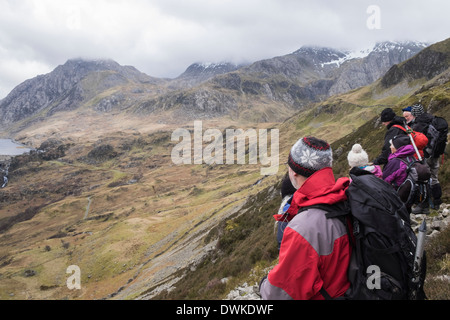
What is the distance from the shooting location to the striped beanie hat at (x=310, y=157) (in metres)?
3.32

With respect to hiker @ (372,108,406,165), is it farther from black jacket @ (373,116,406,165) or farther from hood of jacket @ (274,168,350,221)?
hood of jacket @ (274,168,350,221)

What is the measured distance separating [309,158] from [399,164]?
4.59 m

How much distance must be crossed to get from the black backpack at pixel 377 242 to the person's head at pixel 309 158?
486 millimetres

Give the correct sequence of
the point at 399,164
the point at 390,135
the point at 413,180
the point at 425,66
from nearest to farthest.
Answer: the point at 413,180 → the point at 399,164 → the point at 390,135 → the point at 425,66

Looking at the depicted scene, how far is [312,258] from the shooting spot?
2764 mm

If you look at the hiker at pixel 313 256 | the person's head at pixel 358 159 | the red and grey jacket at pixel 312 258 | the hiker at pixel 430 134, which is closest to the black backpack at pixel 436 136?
the hiker at pixel 430 134

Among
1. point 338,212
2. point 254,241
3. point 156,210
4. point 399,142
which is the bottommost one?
point 156,210

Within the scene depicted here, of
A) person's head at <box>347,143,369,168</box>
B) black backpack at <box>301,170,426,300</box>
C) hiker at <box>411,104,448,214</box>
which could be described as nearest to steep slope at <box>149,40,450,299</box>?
hiker at <box>411,104,448,214</box>

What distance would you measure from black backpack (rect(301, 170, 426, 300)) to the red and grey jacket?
0.29 ft

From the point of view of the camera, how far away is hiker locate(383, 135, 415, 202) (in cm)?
641

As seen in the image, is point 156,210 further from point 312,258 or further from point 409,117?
point 312,258

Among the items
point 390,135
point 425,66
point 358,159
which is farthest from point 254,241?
point 425,66

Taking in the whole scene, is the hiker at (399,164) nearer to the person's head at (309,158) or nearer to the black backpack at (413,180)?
the black backpack at (413,180)
